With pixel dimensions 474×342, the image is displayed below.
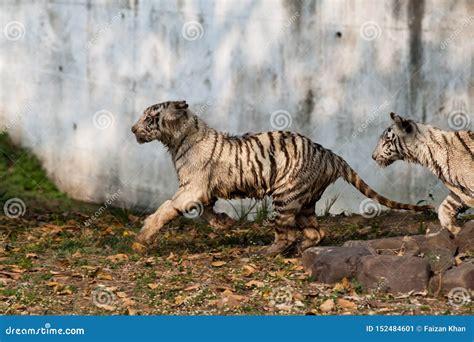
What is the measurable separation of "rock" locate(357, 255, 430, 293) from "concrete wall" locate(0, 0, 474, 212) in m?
2.99

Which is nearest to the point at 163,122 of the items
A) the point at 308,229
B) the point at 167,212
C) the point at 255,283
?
the point at 167,212

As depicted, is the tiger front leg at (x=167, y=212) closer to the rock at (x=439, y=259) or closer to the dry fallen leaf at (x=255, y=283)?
the dry fallen leaf at (x=255, y=283)

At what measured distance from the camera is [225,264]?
7.75 meters

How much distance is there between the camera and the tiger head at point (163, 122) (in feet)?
27.1

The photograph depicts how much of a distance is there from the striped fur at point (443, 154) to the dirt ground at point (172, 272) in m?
0.66

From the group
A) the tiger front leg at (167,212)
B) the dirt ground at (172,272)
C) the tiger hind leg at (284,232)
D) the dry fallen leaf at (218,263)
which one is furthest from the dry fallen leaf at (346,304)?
the tiger front leg at (167,212)

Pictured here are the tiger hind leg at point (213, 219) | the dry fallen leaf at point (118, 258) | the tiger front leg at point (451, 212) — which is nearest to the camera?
the dry fallen leaf at point (118, 258)

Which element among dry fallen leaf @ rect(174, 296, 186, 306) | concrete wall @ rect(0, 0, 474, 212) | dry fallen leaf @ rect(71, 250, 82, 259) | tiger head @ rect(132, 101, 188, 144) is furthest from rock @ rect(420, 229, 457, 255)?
dry fallen leaf @ rect(71, 250, 82, 259)

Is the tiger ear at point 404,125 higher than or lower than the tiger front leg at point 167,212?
higher

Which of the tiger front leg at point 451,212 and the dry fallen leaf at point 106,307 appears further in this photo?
the tiger front leg at point 451,212

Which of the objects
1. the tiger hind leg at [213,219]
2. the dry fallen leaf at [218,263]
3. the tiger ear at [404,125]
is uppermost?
the tiger ear at [404,125]

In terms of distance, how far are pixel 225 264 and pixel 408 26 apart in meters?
3.45

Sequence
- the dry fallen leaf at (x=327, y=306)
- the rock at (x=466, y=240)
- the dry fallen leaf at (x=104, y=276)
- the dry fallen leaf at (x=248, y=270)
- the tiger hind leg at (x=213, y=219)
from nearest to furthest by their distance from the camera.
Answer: the dry fallen leaf at (x=327, y=306) < the dry fallen leaf at (x=104, y=276) < the dry fallen leaf at (x=248, y=270) < the rock at (x=466, y=240) < the tiger hind leg at (x=213, y=219)

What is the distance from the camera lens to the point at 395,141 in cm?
836
